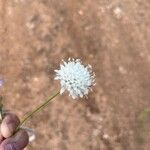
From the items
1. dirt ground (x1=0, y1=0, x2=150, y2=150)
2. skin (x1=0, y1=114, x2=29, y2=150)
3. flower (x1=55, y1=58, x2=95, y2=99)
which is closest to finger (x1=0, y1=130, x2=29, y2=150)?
skin (x1=0, y1=114, x2=29, y2=150)

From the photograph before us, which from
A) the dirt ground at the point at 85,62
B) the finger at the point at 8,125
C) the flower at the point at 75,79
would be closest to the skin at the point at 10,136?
the finger at the point at 8,125

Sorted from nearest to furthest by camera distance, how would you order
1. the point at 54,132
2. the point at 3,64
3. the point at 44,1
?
the point at 54,132, the point at 3,64, the point at 44,1

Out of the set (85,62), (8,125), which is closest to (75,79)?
(8,125)

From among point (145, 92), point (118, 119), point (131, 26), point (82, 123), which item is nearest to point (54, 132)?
point (82, 123)

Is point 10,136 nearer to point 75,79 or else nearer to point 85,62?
point 75,79

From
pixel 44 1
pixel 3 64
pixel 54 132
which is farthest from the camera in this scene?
pixel 44 1

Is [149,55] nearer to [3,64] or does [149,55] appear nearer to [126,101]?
[126,101]
